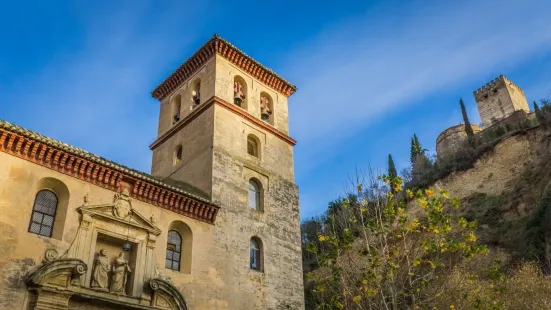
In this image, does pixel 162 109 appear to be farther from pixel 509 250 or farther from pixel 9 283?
pixel 509 250

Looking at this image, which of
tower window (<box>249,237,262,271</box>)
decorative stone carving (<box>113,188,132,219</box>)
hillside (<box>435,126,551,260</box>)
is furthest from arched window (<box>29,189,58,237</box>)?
hillside (<box>435,126,551,260</box>)

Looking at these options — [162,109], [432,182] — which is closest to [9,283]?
[162,109]

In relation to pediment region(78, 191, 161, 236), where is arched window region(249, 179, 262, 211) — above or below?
above

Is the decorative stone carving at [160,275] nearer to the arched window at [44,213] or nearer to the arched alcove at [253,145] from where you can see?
the arched window at [44,213]

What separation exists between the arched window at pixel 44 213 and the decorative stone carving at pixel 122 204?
6.11 feet

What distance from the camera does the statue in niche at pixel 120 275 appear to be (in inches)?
581

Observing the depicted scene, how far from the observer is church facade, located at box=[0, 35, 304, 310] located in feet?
45.6

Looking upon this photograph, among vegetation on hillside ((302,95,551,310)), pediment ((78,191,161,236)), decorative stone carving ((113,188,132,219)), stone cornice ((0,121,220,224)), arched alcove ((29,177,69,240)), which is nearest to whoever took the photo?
vegetation on hillside ((302,95,551,310))

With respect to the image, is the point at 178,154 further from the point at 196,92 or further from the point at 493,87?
the point at 493,87

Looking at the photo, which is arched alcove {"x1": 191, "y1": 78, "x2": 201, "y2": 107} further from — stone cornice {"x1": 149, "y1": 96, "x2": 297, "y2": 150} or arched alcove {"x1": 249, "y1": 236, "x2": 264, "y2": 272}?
arched alcove {"x1": 249, "y1": 236, "x2": 264, "y2": 272}

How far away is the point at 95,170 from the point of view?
52.0ft

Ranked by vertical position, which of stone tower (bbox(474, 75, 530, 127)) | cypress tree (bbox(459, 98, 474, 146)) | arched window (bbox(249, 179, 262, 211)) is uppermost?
stone tower (bbox(474, 75, 530, 127))

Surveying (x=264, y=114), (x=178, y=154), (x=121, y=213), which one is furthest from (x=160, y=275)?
(x=264, y=114)

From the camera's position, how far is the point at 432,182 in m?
47.0
